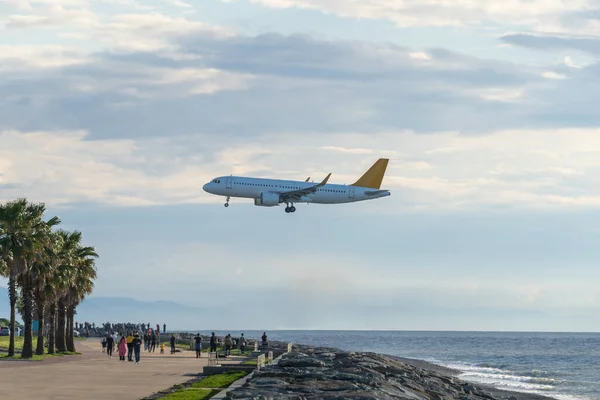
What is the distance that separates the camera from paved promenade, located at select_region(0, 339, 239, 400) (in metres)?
30.2

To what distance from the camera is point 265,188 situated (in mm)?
77938

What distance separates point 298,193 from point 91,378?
41227 millimetres

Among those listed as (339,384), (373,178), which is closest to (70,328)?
(373,178)

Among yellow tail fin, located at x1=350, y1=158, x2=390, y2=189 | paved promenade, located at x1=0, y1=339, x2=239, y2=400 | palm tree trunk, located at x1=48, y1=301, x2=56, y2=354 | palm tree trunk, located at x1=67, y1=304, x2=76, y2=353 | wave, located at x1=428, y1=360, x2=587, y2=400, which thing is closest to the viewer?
paved promenade, located at x1=0, y1=339, x2=239, y2=400

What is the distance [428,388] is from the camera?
43.0 metres

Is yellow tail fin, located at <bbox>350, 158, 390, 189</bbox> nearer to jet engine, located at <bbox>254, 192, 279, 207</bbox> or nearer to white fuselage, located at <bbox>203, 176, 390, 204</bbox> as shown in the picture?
white fuselage, located at <bbox>203, 176, 390, 204</bbox>

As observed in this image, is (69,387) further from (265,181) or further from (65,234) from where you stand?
(265,181)

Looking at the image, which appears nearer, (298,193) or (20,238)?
(20,238)

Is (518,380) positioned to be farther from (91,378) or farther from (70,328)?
(91,378)

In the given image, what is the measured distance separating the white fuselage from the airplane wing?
0.67 meters

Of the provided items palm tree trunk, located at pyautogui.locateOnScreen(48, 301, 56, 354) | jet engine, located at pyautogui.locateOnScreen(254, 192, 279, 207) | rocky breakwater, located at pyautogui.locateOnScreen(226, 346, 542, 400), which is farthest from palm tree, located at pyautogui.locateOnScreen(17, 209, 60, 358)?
jet engine, located at pyautogui.locateOnScreen(254, 192, 279, 207)

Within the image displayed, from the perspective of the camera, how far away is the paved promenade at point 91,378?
99.2 feet

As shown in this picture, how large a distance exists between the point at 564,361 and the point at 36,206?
69224mm

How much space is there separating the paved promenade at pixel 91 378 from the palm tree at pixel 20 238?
5.93m
